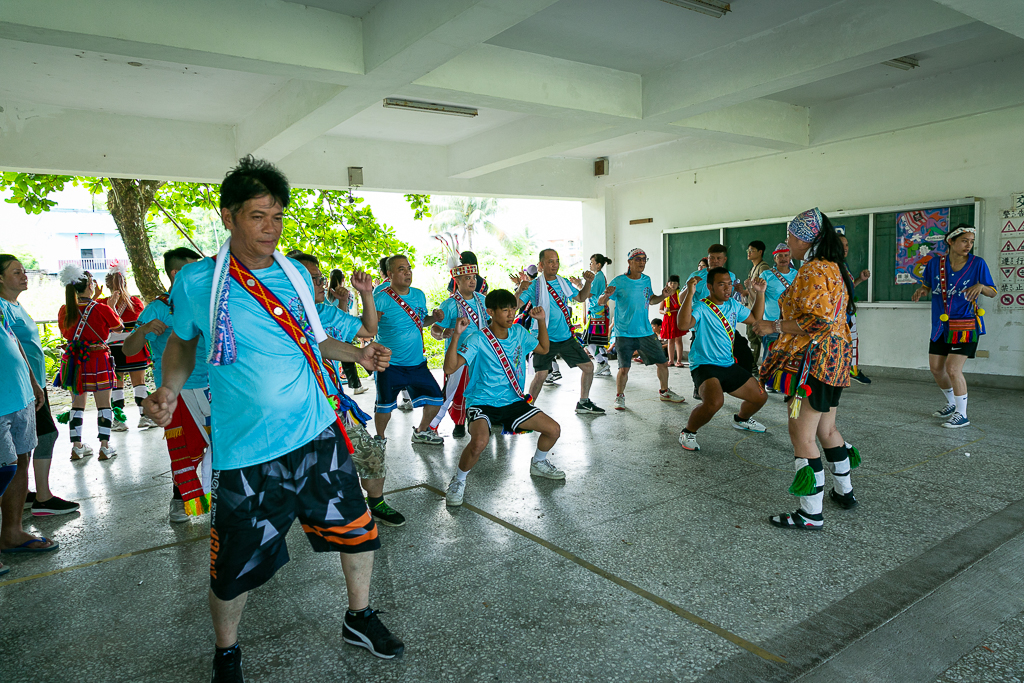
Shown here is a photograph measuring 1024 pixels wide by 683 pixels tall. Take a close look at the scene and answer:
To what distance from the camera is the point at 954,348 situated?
587 cm

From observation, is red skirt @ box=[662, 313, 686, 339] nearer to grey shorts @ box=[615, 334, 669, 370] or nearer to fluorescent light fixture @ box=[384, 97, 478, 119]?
grey shorts @ box=[615, 334, 669, 370]

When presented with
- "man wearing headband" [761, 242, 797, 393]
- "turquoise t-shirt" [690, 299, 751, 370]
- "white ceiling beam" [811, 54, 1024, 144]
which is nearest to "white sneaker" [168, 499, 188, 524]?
"turquoise t-shirt" [690, 299, 751, 370]

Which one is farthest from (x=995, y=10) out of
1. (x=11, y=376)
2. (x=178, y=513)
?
(x=11, y=376)

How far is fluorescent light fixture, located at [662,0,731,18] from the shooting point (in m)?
5.46

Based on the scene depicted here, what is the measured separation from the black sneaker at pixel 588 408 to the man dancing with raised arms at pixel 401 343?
1985 mm

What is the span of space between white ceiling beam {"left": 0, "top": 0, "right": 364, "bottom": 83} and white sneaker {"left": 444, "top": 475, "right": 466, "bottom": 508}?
12.2 ft

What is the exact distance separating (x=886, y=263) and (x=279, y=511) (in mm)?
8918

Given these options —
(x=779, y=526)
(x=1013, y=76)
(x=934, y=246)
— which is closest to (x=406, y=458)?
(x=779, y=526)

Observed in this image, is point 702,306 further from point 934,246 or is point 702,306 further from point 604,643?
point 934,246

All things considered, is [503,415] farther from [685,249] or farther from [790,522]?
[685,249]

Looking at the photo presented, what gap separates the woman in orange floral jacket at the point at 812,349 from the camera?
138 inches

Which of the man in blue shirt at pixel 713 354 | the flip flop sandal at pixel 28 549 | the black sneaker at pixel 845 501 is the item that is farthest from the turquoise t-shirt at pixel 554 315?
the flip flop sandal at pixel 28 549

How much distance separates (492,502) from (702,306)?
7.86ft

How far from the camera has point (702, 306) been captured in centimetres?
532
